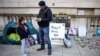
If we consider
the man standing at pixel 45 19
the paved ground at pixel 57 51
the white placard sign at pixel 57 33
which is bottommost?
the paved ground at pixel 57 51

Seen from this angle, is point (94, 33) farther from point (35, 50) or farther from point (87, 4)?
point (35, 50)

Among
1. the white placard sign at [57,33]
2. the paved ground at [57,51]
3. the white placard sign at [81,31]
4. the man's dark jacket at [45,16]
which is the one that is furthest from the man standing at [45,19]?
the white placard sign at [81,31]

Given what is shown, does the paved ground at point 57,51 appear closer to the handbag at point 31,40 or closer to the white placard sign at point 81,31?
the handbag at point 31,40

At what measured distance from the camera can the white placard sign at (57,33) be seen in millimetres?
8445

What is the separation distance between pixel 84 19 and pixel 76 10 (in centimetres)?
60

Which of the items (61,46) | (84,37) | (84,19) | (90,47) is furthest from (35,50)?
(84,19)

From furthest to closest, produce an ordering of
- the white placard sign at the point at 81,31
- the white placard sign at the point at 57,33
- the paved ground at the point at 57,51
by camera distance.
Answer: the white placard sign at the point at 81,31 → the white placard sign at the point at 57,33 → the paved ground at the point at 57,51

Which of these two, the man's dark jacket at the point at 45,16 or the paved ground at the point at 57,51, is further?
the paved ground at the point at 57,51

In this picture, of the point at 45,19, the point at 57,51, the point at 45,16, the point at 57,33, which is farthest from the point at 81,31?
the point at 45,19

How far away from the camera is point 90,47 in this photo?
8227 millimetres

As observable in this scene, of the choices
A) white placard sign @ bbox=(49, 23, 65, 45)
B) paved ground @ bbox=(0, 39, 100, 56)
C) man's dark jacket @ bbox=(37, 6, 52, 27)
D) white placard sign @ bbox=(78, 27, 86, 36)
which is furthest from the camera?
white placard sign @ bbox=(78, 27, 86, 36)

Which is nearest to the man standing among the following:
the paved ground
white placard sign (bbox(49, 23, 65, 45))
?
the paved ground

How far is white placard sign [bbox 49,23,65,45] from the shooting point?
8445mm

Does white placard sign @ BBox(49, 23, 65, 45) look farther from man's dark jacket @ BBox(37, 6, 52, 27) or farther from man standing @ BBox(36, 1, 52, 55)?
man's dark jacket @ BBox(37, 6, 52, 27)
